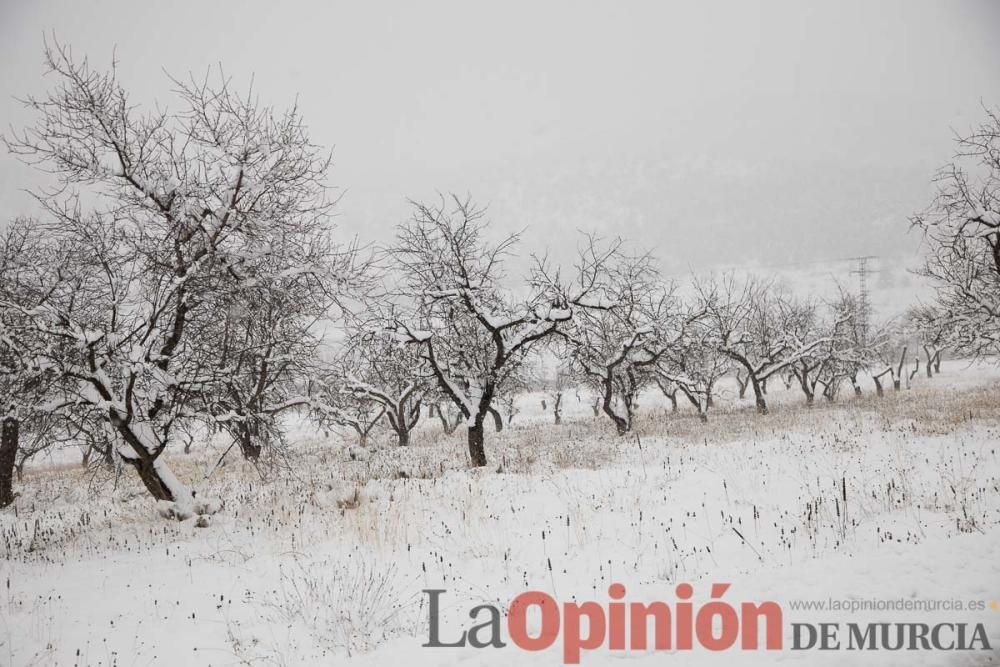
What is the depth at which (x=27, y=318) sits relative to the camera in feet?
21.7

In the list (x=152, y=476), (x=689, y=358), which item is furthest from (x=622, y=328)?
(x=152, y=476)

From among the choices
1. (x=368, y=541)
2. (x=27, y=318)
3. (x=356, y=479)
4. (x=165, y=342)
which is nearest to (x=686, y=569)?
(x=368, y=541)

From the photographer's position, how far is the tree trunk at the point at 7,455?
10562mm

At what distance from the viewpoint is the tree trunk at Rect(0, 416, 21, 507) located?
10.6 metres

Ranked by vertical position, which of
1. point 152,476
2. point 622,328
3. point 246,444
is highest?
point 622,328

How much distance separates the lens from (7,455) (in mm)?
10727

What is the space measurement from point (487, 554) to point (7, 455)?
1226 centimetres

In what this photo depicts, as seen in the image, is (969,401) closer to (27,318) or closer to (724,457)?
(724,457)

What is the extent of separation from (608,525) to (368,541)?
3.35 metres

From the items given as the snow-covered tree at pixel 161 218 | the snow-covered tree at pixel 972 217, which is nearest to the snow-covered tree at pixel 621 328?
the snow-covered tree at pixel 972 217

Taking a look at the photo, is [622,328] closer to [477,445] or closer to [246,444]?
[477,445]

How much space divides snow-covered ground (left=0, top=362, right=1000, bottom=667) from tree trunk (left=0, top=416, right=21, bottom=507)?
37.9 inches

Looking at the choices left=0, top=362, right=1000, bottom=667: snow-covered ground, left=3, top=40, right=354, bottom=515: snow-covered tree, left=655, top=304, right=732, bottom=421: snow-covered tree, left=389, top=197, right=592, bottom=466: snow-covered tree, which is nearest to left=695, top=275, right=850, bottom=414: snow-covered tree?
left=655, top=304, right=732, bottom=421: snow-covered tree

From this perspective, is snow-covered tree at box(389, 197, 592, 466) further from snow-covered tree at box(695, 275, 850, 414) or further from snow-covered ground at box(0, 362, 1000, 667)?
snow-covered tree at box(695, 275, 850, 414)
